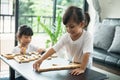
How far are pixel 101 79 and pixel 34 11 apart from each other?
324cm

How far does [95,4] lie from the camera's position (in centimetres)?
462

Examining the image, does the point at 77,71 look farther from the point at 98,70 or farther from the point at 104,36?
the point at 104,36

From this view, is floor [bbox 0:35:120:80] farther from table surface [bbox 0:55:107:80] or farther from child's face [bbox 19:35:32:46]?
table surface [bbox 0:55:107:80]

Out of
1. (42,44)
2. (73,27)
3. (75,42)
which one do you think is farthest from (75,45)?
(42,44)

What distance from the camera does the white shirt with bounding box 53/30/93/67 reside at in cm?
176

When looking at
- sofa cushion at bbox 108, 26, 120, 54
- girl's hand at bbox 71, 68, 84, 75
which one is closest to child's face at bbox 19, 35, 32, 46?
girl's hand at bbox 71, 68, 84, 75

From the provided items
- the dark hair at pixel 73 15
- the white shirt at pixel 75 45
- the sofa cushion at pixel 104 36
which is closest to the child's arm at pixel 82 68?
the white shirt at pixel 75 45

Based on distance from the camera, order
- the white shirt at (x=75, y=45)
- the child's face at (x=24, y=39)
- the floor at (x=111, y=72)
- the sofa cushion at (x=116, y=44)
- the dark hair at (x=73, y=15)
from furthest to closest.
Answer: the sofa cushion at (x=116, y=44) → the floor at (x=111, y=72) → the child's face at (x=24, y=39) → the white shirt at (x=75, y=45) → the dark hair at (x=73, y=15)

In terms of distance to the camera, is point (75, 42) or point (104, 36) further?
point (104, 36)

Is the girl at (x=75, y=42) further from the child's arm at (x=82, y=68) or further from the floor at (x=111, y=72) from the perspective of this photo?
the floor at (x=111, y=72)

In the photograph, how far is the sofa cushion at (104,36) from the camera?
12.1 feet

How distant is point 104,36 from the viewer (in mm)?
3752

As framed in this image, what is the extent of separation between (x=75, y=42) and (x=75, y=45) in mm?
30

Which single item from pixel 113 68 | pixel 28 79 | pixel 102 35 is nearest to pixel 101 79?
pixel 28 79
